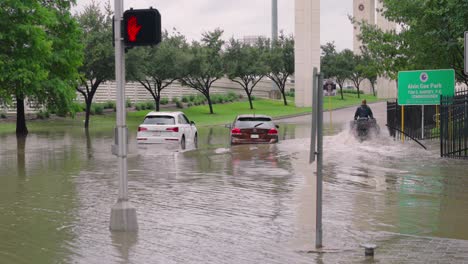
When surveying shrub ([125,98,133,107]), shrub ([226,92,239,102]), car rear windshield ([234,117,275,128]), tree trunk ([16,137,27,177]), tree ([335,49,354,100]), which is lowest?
tree trunk ([16,137,27,177])

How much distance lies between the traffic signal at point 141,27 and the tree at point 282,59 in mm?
69219

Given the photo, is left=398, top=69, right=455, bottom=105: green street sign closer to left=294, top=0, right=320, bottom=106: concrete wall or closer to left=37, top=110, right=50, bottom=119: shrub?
left=37, top=110, right=50, bottom=119: shrub

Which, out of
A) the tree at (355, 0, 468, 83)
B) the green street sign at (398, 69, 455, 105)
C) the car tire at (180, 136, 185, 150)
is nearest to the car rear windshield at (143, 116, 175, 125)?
the car tire at (180, 136, 185, 150)

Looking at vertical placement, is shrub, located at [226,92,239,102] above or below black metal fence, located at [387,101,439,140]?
above

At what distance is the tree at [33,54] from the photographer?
31594mm

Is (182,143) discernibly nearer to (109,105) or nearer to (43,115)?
(43,115)

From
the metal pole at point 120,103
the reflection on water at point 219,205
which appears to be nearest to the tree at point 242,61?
the reflection on water at point 219,205

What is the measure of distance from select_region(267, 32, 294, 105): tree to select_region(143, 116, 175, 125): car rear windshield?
53.3m

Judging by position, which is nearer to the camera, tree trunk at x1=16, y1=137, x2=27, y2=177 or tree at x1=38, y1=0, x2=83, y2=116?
tree trunk at x1=16, y1=137, x2=27, y2=177

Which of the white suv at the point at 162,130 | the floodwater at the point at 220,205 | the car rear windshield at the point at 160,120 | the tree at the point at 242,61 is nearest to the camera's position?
the floodwater at the point at 220,205

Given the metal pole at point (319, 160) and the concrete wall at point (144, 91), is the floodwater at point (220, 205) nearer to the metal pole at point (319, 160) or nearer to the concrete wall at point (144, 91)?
the metal pole at point (319, 160)

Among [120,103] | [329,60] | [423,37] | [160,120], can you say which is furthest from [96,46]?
[329,60]

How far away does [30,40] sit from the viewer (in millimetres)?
32062

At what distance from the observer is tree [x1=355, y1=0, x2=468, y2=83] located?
2193 cm
